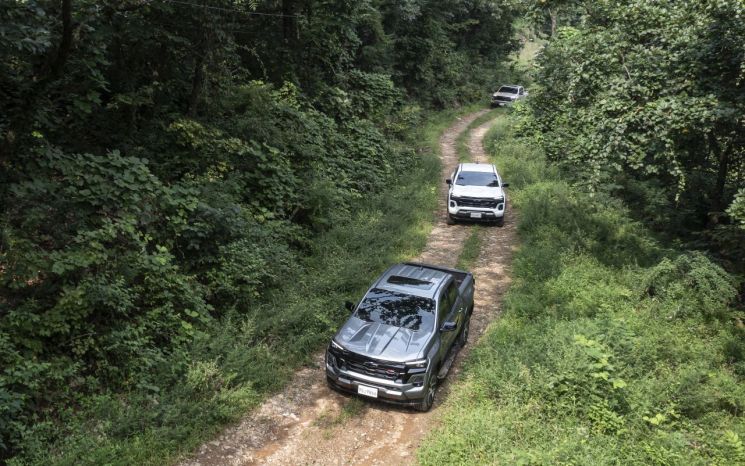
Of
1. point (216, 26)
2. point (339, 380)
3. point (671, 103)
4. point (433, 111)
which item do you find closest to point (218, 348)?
point (339, 380)

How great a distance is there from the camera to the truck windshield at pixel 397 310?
8.20m

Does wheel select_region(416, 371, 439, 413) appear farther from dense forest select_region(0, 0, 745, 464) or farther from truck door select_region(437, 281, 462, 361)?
dense forest select_region(0, 0, 745, 464)

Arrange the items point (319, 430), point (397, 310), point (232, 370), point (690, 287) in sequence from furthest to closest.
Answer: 1. point (690, 287)
2. point (397, 310)
3. point (232, 370)
4. point (319, 430)

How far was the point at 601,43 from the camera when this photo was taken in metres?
11.7

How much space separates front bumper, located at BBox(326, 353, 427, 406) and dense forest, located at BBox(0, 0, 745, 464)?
70cm

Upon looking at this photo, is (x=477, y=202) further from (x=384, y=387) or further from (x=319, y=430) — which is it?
(x=319, y=430)

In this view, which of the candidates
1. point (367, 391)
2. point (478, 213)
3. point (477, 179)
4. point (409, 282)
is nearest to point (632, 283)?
point (478, 213)

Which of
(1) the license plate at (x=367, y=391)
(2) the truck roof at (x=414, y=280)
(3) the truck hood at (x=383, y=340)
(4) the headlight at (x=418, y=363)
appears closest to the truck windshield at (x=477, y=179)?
(2) the truck roof at (x=414, y=280)

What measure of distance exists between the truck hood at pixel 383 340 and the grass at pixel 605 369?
1.10m

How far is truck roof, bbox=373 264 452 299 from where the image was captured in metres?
8.81

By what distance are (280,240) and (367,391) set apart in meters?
5.00

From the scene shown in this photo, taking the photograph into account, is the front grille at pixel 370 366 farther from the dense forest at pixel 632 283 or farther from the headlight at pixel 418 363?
the dense forest at pixel 632 283

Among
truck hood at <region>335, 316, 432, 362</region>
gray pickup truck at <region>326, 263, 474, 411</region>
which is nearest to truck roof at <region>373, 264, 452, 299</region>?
gray pickup truck at <region>326, 263, 474, 411</region>

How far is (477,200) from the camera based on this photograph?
15.9 meters
